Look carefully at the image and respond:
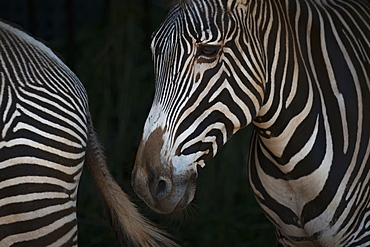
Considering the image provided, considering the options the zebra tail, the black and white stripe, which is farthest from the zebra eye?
the zebra tail

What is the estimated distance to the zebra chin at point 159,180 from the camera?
8.80 ft

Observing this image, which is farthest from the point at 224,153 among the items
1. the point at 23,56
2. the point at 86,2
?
the point at 23,56

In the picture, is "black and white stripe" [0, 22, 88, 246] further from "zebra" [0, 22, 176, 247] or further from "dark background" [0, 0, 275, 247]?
"dark background" [0, 0, 275, 247]

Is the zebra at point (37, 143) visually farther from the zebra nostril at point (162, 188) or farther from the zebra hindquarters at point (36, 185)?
the zebra nostril at point (162, 188)

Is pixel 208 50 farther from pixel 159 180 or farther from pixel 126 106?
pixel 126 106

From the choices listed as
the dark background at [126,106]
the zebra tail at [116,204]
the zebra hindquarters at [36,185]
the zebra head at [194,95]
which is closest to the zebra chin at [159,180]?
the zebra head at [194,95]

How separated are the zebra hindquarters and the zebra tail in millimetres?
347

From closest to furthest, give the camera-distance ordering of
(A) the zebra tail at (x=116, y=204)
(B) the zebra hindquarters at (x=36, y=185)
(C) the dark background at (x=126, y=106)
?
(B) the zebra hindquarters at (x=36, y=185), (A) the zebra tail at (x=116, y=204), (C) the dark background at (x=126, y=106)

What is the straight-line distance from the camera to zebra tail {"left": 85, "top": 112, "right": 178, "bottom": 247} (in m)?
3.23

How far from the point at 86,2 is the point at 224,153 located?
7.48 feet

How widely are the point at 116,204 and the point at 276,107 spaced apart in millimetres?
1038

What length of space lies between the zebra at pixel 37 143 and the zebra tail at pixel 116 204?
7.1 inches

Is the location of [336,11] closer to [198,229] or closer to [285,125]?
[285,125]

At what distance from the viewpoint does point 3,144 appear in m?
2.65
